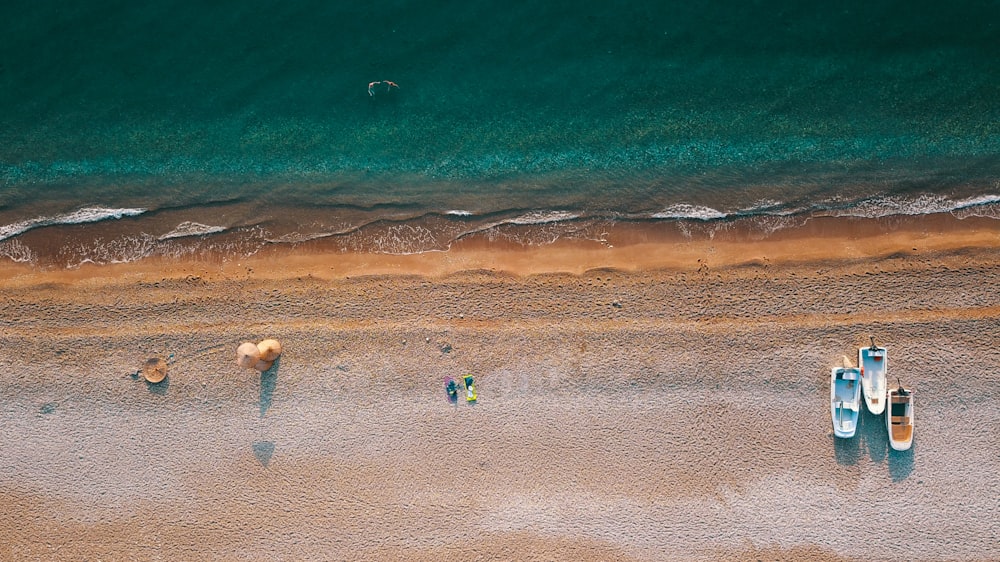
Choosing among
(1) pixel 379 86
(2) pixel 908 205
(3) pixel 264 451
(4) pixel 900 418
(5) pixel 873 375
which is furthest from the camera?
(1) pixel 379 86

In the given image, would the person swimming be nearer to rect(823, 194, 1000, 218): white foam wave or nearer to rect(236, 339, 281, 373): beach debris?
rect(236, 339, 281, 373): beach debris

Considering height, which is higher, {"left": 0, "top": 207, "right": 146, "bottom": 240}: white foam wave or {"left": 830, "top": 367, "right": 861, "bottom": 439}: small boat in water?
{"left": 0, "top": 207, "right": 146, "bottom": 240}: white foam wave

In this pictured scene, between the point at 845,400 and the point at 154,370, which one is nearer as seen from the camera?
the point at 845,400

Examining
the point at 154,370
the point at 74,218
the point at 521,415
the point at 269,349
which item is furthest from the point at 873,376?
the point at 74,218

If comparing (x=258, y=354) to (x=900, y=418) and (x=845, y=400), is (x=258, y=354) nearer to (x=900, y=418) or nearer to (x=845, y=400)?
(x=845, y=400)

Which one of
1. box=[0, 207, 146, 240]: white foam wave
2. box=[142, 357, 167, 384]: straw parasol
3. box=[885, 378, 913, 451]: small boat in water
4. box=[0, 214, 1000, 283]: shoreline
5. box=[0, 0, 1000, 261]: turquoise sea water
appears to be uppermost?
box=[0, 0, 1000, 261]: turquoise sea water

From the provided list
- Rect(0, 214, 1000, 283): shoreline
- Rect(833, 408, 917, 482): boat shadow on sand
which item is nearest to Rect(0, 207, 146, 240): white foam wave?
Rect(0, 214, 1000, 283): shoreline

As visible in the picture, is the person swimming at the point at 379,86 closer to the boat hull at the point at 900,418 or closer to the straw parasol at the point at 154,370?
the straw parasol at the point at 154,370

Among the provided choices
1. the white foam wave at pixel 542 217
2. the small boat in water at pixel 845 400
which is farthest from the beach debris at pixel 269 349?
Result: the small boat in water at pixel 845 400
